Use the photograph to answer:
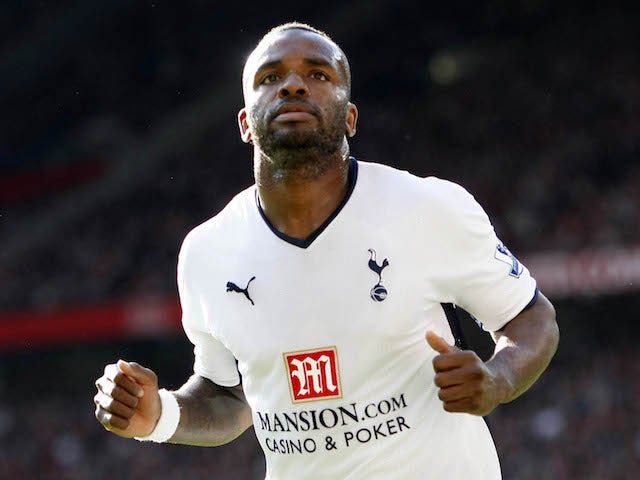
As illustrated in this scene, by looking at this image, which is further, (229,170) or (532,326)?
(229,170)

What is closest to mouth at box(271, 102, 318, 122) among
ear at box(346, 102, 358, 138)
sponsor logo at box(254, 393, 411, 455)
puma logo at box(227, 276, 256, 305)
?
ear at box(346, 102, 358, 138)

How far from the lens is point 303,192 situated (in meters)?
3.52

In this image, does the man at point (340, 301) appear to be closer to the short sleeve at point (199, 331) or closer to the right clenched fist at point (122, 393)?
the right clenched fist at point (122, 393)

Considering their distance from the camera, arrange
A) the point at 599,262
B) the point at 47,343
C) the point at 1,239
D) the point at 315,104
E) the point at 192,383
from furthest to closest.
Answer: the point at 1,239 < the point at 47,343 < the point at 599,262 < the point at 192,383 < the point at 315,104

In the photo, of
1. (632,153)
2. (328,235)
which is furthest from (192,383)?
(632,153)

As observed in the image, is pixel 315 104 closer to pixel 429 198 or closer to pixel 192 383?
pixel 429 198

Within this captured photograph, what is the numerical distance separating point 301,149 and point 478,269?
2.05 feet

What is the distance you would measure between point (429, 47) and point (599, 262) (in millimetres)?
6758

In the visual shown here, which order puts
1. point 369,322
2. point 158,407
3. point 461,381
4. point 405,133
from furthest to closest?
point 405,133 → point 158,407 → point 369,322 → point 461,381

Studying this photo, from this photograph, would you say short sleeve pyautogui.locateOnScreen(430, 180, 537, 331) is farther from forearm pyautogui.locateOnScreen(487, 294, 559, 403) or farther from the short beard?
the short beard

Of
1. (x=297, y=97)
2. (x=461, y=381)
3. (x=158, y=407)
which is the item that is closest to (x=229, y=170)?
(x=158, y=407)

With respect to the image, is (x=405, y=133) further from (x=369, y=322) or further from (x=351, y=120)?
(x=369, y=322)

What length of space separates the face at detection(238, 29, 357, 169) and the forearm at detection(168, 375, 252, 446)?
94 cm

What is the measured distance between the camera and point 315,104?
3389 mm
